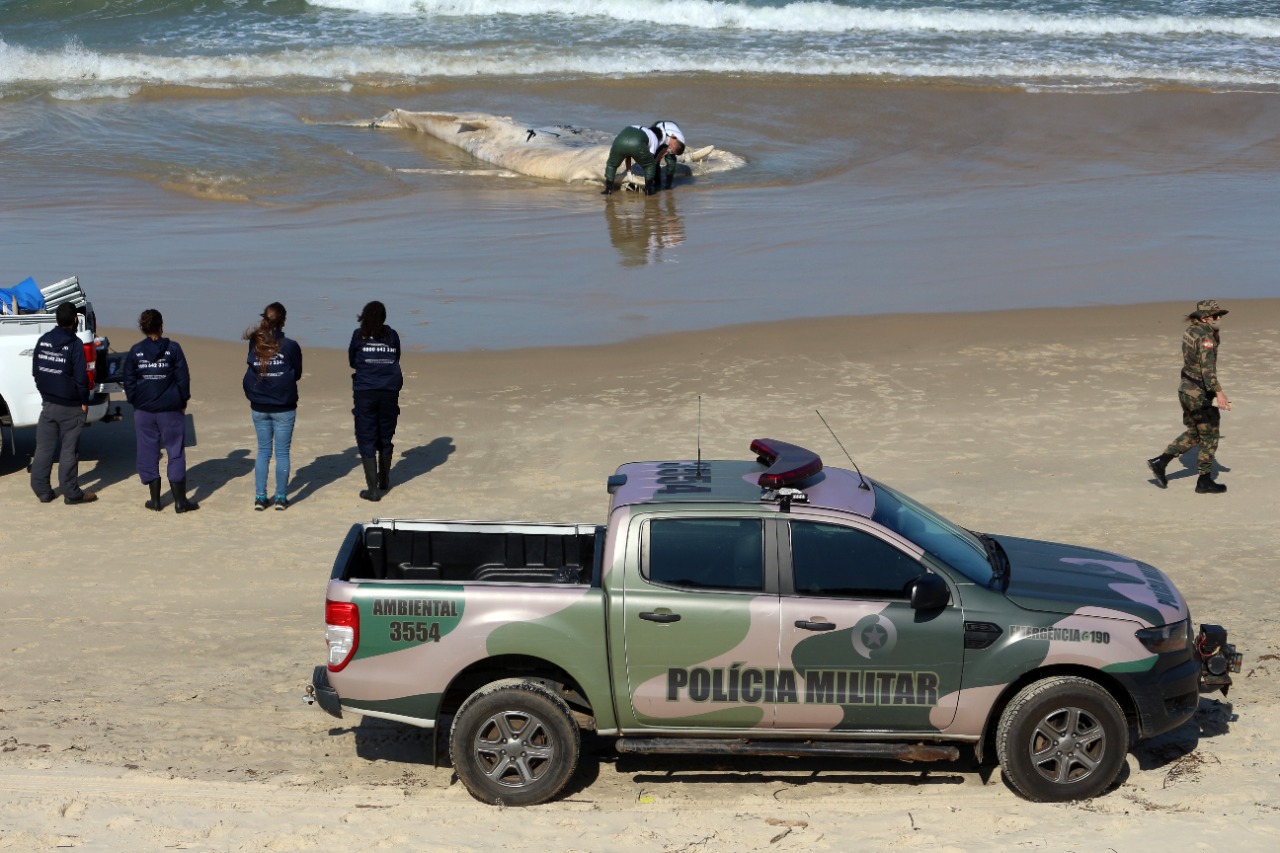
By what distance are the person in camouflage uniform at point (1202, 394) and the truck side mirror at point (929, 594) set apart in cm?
566

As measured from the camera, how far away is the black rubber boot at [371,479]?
11.8 meters

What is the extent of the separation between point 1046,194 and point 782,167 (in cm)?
470

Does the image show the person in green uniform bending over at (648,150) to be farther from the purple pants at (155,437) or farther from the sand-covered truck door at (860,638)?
the sand-covered truck door at (860,638)

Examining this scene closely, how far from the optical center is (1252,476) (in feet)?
39.5

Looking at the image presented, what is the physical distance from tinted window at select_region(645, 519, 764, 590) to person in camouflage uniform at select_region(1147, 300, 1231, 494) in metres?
5.96

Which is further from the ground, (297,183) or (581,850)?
(297,183)

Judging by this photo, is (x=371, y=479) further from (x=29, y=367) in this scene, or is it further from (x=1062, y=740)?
(x=1062, y=740)

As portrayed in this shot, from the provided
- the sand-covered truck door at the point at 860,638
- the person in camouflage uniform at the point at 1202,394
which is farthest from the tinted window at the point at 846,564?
the person in camouflage uniform at the point at 1202,394

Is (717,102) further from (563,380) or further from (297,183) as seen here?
(563,380)

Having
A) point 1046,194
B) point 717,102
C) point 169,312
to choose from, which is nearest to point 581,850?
point 169,312

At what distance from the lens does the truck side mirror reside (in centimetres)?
669

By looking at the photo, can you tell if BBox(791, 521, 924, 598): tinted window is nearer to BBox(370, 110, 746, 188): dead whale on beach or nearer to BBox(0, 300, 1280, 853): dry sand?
BBox(0, 300, 1280, 853): dry sand

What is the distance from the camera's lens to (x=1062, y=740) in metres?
6.88

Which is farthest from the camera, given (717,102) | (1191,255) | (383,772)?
(717,102)
